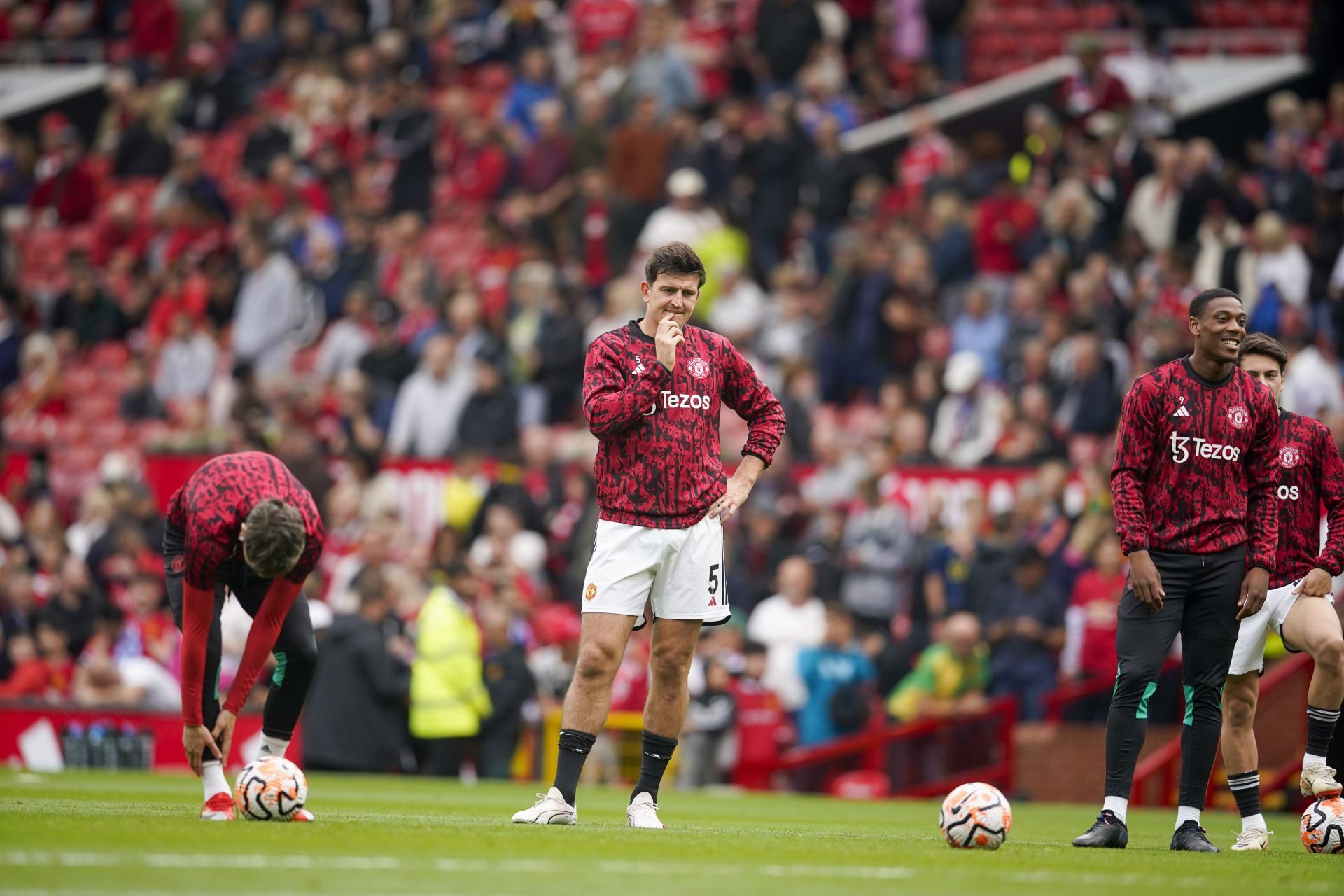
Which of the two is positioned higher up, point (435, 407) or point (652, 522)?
point (435, 407)

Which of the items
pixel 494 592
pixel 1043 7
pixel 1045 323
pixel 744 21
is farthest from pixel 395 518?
pixel 1043 7

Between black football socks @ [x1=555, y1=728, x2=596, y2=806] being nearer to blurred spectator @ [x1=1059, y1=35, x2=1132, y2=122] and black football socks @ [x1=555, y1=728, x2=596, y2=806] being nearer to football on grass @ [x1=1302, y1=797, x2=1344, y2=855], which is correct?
football on grass @ [x1=1302, y1=797, x2=1344, y2=855]

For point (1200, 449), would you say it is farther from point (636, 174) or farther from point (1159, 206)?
A: point (636, 174)

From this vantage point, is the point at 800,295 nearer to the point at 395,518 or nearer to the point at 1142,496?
the point at 395,518

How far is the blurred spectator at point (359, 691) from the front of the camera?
18.2 m

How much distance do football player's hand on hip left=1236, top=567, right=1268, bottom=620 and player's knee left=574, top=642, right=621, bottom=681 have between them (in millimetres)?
3055

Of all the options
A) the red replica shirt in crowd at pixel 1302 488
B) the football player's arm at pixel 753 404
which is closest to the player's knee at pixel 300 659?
the football player's arm at pixel 753 404

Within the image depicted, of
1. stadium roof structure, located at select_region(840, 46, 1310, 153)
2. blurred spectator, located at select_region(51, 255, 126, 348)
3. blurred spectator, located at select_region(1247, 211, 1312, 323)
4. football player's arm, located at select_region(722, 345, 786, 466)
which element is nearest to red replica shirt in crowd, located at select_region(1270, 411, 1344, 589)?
football player's arm, located at select_region(722, 345, 786, 466)

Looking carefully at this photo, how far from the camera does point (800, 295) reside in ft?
72.7

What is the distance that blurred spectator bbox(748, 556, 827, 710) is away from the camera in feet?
61.2

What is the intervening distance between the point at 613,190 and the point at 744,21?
4229mm

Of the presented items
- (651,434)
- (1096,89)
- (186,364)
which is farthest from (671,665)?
(186,364)

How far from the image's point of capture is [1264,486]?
392 inches

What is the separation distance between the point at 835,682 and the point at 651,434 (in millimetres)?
8713
